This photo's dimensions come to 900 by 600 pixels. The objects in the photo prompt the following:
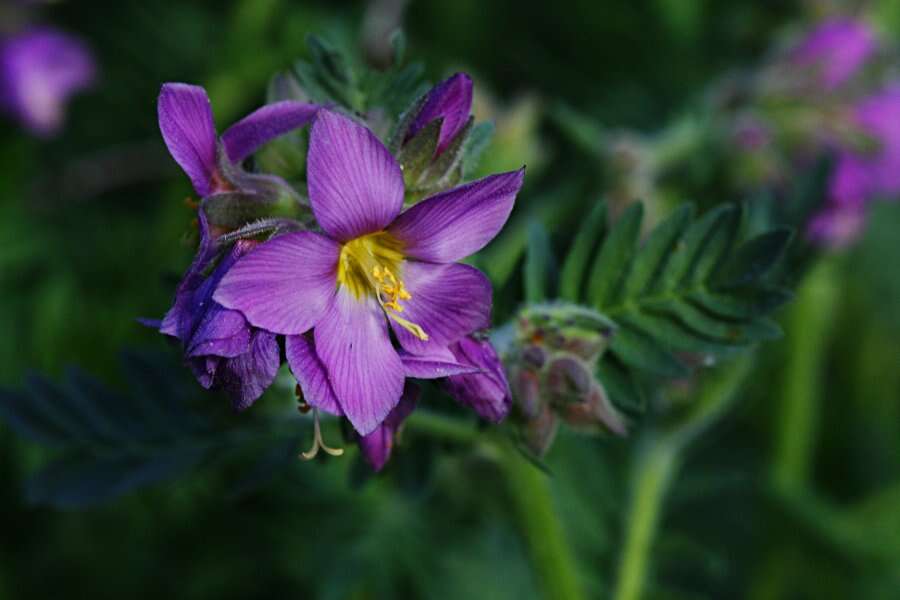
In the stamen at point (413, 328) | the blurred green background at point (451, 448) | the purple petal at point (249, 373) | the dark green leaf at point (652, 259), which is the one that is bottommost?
the blurred green background at point (451, 448)

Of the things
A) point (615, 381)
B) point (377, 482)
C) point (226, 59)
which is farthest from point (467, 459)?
point (226, 59)

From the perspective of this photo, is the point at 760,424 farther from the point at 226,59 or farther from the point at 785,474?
the point at 226,59

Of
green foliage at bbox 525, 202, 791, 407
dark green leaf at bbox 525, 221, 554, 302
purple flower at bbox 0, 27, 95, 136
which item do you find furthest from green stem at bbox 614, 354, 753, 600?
purple flower at bbox 0, 27, 95, 136

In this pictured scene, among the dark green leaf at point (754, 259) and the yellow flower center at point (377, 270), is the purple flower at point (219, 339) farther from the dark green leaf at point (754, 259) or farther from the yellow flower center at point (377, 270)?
the dark green leaf at point (754, 259)

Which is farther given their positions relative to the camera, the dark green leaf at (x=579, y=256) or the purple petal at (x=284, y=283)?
the dark green leaf at (x=579, y=256)

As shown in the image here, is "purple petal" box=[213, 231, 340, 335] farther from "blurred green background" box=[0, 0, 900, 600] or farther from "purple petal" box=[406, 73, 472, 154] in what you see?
"blurred green background" box=[0, 0, 900, 600]

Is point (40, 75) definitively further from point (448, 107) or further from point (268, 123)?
point (448, 107)

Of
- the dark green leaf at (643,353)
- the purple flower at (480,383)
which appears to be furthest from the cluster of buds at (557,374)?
the purple flower at (480,383)

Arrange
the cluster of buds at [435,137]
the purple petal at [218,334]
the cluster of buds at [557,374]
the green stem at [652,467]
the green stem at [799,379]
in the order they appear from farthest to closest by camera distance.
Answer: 1. the green stem at [799,379]
2. the green stem at [652,467]
3. the cluster of buds at [557,374]
4. the cluster of buds at [435,137]
5. the purple petal at [218,334]
